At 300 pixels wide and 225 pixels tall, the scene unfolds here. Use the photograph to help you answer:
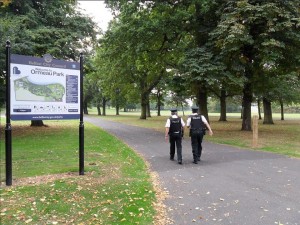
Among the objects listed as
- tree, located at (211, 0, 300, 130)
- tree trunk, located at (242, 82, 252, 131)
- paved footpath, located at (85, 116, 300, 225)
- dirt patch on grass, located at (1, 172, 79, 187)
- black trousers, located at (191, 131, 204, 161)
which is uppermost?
tree, located at (211, 0, 300, 130)

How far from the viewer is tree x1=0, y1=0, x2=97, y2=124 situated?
16.8 metres

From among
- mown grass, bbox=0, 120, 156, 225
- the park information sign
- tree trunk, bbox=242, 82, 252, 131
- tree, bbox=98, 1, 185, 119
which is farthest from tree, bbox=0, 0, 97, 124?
tree trunk, bbox=242, 82, 252, 131

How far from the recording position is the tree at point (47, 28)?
16797 millimetres

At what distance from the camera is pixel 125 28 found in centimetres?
2216

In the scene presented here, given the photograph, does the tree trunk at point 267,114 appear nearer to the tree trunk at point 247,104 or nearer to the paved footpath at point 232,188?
the tree trunk at point 247,104

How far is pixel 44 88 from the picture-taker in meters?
8.50

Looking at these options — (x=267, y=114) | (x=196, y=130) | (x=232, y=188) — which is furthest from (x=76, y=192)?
(x=267, y=114)

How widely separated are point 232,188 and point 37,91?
5.28 m

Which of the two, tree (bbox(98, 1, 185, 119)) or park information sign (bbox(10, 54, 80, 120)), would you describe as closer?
park information sign (bbox(10, 54, 80, 120))

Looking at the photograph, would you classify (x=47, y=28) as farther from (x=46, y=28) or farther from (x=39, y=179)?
(x=39, y=179)

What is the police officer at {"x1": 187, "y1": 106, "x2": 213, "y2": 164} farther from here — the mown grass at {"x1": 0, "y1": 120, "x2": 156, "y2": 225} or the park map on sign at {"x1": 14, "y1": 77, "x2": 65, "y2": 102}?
the park map on sign at {"x1": 14, "y1": 77, "x2": 65, "y2": 102}

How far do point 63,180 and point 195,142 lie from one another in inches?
180

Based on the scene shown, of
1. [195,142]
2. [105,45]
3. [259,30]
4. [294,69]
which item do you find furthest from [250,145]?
[105,45]

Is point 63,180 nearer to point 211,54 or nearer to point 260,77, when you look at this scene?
point 211,54
